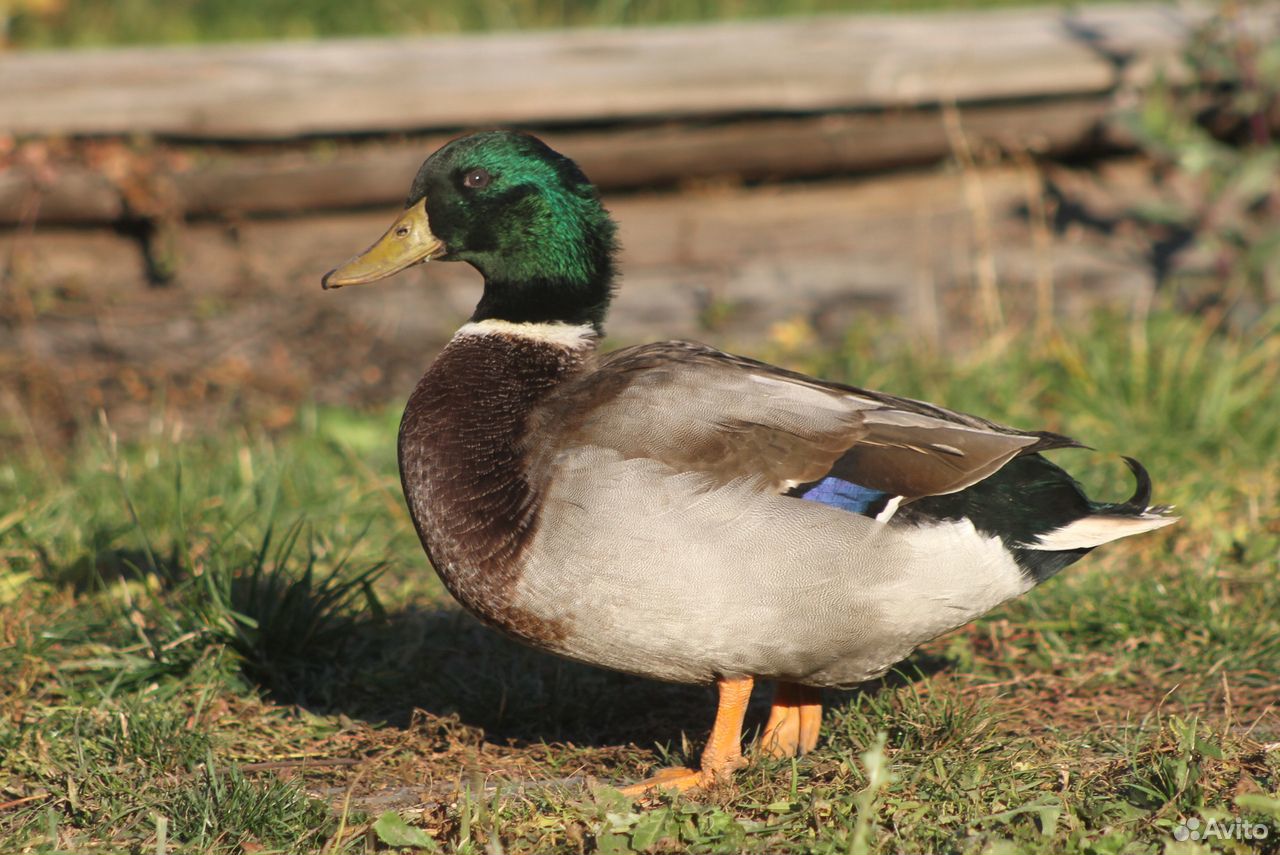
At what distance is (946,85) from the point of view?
5.63 meters

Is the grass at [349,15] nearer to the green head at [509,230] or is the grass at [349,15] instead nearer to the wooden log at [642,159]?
the wooden log at [642,159]

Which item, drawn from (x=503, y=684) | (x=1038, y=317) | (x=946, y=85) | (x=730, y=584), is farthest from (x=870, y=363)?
(x=730, y=584)

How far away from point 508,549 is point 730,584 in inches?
17.5

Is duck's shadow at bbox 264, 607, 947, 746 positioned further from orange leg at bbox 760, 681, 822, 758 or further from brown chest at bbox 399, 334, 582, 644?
brown chest at bbox 399, 334, 582, 644

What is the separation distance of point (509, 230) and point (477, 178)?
13cm

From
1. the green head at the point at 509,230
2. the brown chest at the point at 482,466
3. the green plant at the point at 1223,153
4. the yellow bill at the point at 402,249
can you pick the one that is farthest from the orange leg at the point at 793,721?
the green plant at the point at 1223,153

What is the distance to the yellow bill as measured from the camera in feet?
10.4

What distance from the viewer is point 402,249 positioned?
3174mm

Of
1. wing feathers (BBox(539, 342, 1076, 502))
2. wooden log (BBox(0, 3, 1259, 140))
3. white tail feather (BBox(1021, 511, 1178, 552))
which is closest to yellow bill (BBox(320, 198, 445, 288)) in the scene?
wing feathers (BBox(539, 342, 1076, 502))

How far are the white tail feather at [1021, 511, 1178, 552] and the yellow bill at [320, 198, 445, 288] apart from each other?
4.70ft

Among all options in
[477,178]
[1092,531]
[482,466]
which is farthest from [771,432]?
[477,178]

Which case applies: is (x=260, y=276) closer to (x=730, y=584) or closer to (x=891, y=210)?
(x=891, y=210)

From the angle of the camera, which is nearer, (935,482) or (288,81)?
(935,482)

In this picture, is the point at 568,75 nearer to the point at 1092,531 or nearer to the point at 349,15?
the point at 349,15
